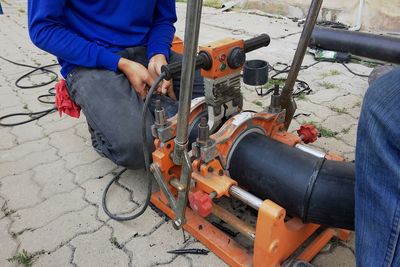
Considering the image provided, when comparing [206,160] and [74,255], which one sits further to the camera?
[74,255]

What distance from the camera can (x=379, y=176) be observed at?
2.29 feet

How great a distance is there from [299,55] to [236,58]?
25 cm

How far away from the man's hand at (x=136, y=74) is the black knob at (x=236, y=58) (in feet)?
1.70

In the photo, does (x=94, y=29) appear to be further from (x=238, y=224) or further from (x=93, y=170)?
(x=238, y=224)

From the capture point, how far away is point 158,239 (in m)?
1.43

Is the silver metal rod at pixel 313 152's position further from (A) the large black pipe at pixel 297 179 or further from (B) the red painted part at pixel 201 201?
(B) the red painted part at pixel 201 201

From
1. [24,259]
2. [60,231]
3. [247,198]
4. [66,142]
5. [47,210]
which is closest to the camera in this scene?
[247,198]

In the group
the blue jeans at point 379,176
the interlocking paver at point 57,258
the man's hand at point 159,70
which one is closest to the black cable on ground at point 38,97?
the man's hand at point 159,70

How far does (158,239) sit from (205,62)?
28.4 inches

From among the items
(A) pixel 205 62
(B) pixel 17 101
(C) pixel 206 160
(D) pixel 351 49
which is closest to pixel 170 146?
(C) pixel 206 160

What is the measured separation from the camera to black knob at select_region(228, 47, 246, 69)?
1213 millimetres

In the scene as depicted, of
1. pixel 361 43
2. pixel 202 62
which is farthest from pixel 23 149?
pixel 361 43

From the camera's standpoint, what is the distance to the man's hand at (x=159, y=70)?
5.52 feet

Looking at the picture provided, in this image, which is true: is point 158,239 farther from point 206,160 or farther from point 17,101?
point 17,101
